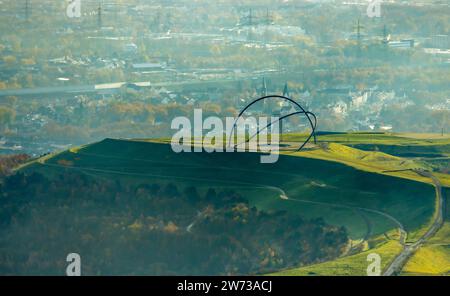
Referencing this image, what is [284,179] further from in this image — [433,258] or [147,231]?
[433,258]

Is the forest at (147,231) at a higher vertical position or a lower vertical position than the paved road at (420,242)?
lower

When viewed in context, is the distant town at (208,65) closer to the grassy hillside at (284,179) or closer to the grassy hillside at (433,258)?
the grassy hillside at (284,179)

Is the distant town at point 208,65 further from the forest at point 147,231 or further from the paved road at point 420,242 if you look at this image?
the paved road at point 420,242

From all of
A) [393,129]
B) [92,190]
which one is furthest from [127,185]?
[393,129]

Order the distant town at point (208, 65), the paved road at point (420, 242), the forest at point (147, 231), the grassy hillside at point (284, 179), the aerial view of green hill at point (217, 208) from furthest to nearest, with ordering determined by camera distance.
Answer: the distant town at point (208, 65), the grassy hillside at point (284, 179), the forest at point (147, 231), the aerial view of green hill at point (217, 208), the paved road at point (420, 242)

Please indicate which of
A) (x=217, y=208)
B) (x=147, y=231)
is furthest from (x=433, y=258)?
(x=147, y=231)

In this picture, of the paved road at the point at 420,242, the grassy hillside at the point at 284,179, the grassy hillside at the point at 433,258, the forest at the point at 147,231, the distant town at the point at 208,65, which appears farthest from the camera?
the distant town at the point at 208,65

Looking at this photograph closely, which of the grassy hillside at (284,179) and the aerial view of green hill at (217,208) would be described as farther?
the grassy hillside at (284,179)

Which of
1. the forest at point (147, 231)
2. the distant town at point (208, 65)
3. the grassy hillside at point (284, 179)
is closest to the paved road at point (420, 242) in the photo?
the grassy hillside at point (284, 179)
